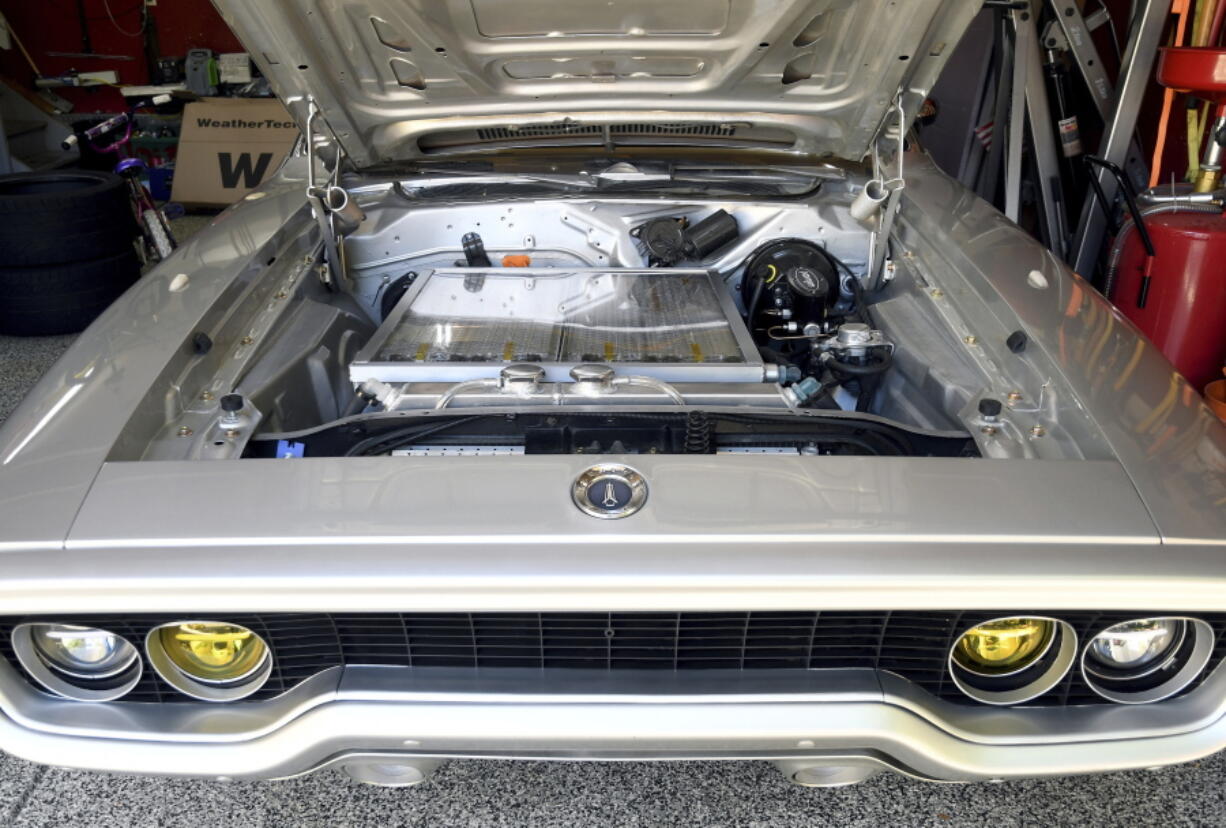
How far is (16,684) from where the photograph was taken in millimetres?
986

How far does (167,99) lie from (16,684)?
2980 mm

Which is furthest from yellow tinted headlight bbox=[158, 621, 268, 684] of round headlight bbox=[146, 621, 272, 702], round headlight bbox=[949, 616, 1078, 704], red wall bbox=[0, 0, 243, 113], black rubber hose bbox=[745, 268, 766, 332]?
red wall bbox=[0, 0, 243, 113]

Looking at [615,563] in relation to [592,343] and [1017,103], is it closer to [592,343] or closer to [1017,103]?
[592,343]

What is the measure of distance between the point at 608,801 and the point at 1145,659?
752 mm

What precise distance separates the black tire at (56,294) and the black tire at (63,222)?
33mm

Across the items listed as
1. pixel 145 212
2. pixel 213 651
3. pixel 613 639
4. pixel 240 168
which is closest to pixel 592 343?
pixel 613 639

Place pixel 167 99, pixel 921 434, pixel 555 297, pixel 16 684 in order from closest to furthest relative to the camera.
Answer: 1. pixel 16 684
2. pixel 921 434
3. pixel 555 297
4. pixel 167 99

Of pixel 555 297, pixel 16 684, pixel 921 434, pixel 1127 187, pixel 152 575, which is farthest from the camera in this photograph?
pixel 1127 187

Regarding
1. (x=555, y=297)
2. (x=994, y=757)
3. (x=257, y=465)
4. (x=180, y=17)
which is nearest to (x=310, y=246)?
(x=555, y=297)

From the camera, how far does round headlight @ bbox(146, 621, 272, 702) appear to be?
1.00 metres

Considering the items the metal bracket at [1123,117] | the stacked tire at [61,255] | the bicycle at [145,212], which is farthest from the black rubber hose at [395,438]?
the bicycle at [145,212]

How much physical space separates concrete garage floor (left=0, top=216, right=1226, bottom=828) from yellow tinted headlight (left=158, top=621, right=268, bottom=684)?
1.26 ft

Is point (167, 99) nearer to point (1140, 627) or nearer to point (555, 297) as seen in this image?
point (555, 297)

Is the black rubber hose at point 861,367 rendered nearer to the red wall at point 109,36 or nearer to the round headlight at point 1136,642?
the round headlight at point 1136,642
